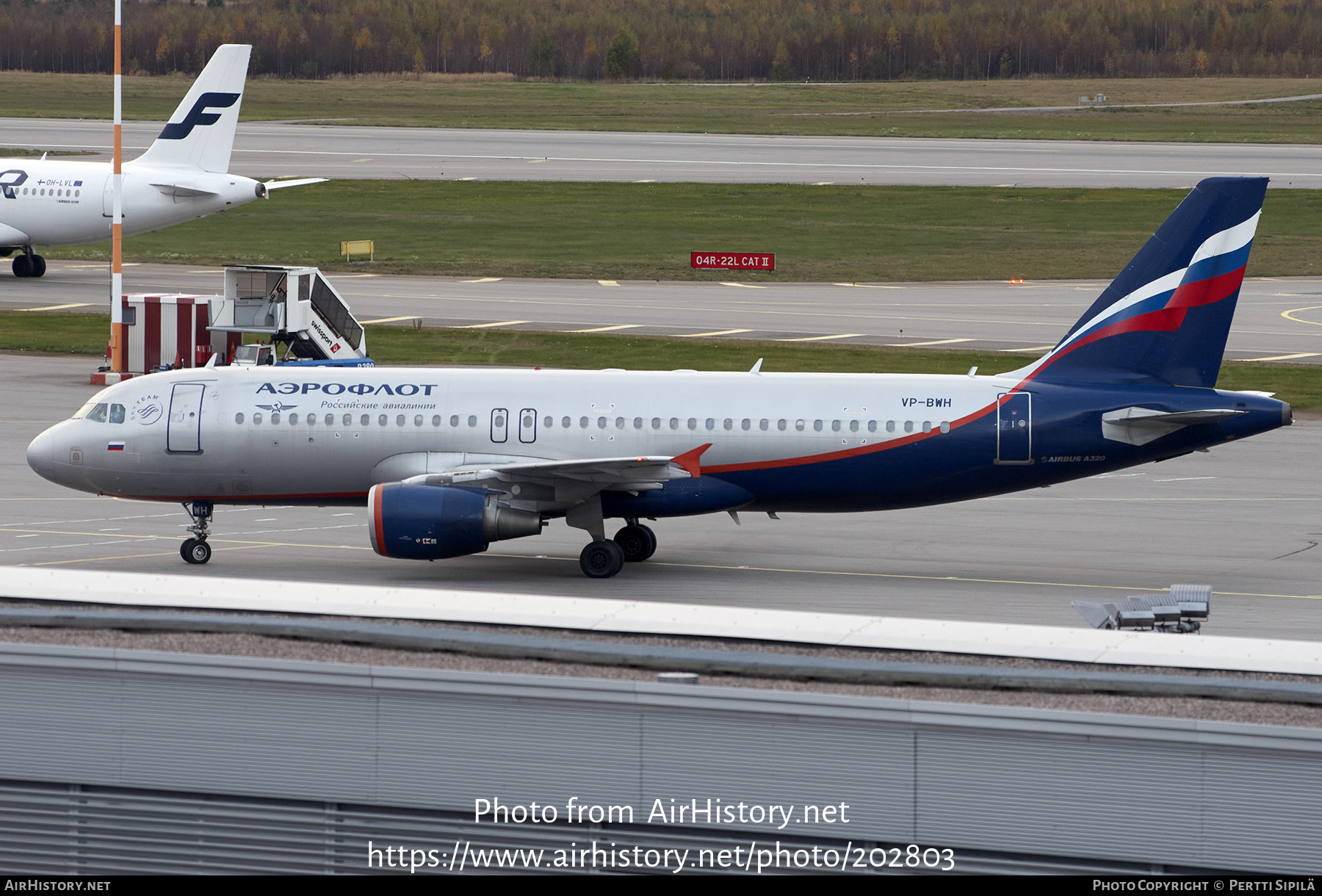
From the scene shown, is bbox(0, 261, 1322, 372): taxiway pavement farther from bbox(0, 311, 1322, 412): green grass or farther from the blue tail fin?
the blue tail fin

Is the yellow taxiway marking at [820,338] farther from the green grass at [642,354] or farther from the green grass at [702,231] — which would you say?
the green grass at [702,231]

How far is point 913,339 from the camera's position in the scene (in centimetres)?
6194

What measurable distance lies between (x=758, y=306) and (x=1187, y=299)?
4101 centimetres

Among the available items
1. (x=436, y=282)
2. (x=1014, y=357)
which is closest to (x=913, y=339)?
(x=1014, y=357)

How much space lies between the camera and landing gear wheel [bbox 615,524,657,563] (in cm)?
3225

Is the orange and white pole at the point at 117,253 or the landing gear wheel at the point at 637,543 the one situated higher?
the orange and white pole at the point at 117,253

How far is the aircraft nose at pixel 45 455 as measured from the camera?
31750 millimetres

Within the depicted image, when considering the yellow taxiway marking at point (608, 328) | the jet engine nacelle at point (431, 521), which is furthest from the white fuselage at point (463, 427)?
the yellow taxiway marking at point (608, 328)

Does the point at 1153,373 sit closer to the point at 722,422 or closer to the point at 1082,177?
the point at 722,422

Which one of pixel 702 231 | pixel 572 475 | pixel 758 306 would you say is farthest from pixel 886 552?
pixel 702 231

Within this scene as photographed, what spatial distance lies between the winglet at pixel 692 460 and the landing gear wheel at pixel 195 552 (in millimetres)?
9841

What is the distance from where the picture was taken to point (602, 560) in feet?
100

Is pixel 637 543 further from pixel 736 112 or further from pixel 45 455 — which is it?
pixel 736 112

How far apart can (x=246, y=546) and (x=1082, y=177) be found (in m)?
94.6
